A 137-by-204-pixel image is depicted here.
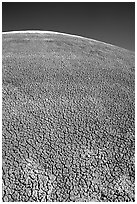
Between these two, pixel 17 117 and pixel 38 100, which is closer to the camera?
pixel 17 117

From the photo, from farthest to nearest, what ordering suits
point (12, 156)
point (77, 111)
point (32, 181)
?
point (77, 111), point (12, 156), point (32, 181)

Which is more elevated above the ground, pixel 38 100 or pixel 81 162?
pixel 38 100

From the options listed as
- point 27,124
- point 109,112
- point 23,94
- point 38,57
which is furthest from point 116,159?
point 38,57

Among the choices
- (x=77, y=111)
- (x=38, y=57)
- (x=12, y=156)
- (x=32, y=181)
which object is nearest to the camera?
(x=32, y=181)

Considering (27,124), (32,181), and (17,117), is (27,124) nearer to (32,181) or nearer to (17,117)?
(17,117)

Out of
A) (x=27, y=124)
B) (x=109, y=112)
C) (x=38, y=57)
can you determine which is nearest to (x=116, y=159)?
(x=109, y=112)

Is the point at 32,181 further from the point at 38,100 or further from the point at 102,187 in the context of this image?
the point at 38,100
